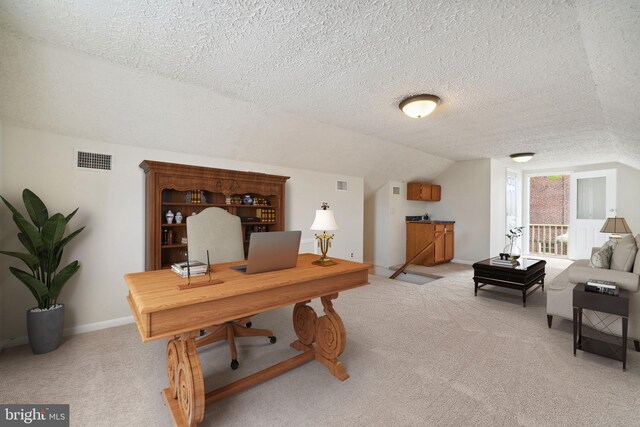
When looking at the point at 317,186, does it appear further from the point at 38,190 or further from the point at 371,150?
the point at 38,190

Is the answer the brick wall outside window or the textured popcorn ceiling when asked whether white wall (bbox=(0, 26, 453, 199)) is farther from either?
the brick wall outside window

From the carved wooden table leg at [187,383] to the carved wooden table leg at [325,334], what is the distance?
86 centimetres

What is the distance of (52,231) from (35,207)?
0.84 feet

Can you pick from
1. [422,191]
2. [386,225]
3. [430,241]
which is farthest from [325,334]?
[422,191]

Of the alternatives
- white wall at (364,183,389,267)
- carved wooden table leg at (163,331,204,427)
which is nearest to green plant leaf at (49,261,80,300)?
carved wooden table leg at (163,331,204,427)

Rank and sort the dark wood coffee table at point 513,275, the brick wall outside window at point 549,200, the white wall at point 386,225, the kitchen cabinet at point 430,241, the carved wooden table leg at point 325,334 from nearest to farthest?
the carved wooden table leg at point 325,334
the dark wood coffee table at point 513,275
the kitchen cabinet at point 430,241
the white wall at point 386,225
the brick wall outside window at point 549,200

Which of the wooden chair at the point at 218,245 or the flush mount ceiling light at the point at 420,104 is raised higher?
the flush mount ceiling light at the point at 420,104

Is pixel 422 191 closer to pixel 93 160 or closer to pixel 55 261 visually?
pixel 93 160

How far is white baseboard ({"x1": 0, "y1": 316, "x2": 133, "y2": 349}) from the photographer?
8.44 ft

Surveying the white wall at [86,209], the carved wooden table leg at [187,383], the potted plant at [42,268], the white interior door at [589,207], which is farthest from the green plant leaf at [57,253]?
the white interior door at [589,207]

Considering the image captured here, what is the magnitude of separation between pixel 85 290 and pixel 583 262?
615 cm

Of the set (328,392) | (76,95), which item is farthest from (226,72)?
(328,392)

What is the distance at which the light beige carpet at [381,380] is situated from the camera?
171 centimetres

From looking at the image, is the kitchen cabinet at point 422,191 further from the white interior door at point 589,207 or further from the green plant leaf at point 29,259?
the green plant leaf at point 29,259
